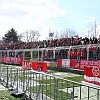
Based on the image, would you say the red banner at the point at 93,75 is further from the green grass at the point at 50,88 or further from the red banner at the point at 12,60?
the red banner at the point at 12,60

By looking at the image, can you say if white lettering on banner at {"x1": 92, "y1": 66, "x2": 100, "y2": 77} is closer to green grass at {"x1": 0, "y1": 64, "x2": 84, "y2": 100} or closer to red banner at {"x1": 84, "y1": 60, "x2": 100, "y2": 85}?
red banner at {"x1": 84, "y1": 60, "x2": 100, "y2": 85}

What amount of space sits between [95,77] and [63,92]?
6131 millimetres

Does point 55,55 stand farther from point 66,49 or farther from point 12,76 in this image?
point 12,76

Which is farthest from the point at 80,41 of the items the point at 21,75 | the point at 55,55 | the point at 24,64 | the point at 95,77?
the point at 21,75

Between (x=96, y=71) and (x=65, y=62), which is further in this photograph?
(x=65, y=62)

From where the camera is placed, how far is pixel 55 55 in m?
29.0

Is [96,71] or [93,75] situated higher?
[96,71]

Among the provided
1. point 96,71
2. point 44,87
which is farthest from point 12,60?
point 44,87

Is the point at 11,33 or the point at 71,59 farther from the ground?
the point at 11,33

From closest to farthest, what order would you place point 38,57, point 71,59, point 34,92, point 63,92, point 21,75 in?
point 63,92 < point 34,92 < point 21,75 < point 71,59 < point 38,57

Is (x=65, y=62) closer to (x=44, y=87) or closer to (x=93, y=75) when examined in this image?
(x=93, y=75)

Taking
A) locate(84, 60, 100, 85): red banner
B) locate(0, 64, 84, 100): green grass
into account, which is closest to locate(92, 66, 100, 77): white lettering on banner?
locate(84, 60, 100, 85): red banner

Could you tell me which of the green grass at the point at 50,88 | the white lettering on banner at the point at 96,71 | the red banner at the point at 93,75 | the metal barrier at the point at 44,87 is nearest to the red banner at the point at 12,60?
the red banner at the point at 93,75

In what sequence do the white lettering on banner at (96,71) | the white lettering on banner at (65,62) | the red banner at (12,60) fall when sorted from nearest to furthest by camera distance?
the white lettering on banner at (96,71)
the white lettering on banner at (65,62)
the red banner at (12,60)
